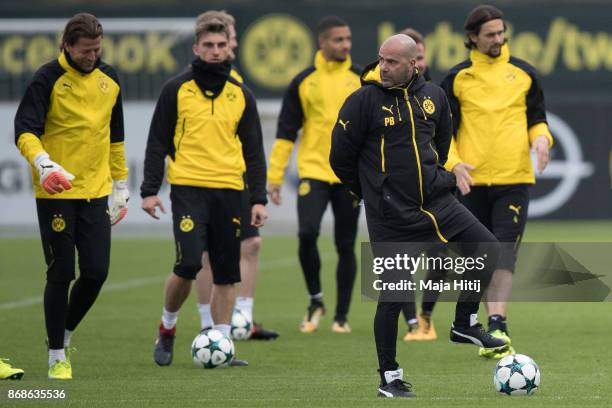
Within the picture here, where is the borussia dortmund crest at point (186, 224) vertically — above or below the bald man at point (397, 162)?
below

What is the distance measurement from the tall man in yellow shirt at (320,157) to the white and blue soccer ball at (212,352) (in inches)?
97.0

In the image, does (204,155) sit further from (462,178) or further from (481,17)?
(481,17)

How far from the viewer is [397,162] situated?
8266 mm

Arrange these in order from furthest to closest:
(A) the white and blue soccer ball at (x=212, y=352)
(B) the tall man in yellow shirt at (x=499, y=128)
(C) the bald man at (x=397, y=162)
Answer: (B) the tall man in yellow shirt at (x=499, y=128) < (A) the white and blue soccer ball at (x=212, y=352) < (C) the bald man at (x=397, y=162)

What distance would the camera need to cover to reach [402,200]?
828cm

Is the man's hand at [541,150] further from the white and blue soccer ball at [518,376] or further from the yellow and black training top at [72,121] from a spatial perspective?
the yellow and black training top at [72,121]

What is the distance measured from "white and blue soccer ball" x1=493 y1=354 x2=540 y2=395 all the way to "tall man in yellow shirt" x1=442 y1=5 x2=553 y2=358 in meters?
2.58

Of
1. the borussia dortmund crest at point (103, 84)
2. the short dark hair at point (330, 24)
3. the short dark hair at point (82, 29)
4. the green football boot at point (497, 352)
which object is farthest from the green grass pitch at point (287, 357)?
the short dark hair at point (330, 24)

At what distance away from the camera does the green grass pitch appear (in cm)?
816

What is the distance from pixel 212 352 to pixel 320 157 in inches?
112

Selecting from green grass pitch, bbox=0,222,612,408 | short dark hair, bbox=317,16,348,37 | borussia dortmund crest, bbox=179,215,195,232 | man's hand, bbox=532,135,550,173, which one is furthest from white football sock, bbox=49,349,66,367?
short dark hair, bbox=317,16,348,37

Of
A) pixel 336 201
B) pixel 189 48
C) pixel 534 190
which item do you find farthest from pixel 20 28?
pixel 336 201

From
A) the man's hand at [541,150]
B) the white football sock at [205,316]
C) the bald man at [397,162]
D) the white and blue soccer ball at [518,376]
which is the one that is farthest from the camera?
the white football sock at [205,316]

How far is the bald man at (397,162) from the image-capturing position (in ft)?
27.0
